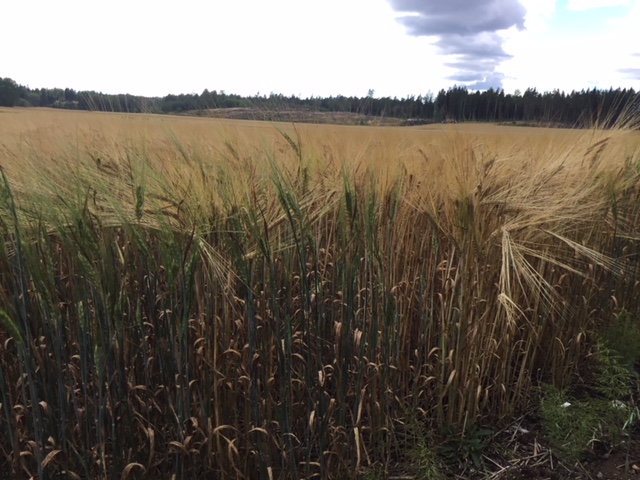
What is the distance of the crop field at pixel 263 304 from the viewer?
1.35 m

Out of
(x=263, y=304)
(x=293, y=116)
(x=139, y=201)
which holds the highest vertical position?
(x=293, y=116)

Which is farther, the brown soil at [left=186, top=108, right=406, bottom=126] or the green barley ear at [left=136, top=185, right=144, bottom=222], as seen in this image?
the brown soil at [left=186, top=108, right=406, bottom=126]

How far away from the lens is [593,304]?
2.51 metres

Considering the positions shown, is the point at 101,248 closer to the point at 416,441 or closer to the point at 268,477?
the point at 268,477

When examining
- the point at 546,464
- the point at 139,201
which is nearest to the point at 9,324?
the point at 139,201

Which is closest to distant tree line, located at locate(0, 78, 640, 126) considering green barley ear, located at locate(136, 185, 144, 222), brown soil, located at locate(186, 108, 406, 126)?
brown soil, located at locate(186, 108, 406, 126)

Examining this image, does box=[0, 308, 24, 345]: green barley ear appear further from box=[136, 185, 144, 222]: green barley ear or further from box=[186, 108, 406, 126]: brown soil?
box=[186, 108, 406, 126]: brown soil

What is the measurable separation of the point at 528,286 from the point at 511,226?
596mm

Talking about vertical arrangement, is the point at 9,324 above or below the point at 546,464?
above

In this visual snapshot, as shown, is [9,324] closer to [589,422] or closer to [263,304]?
[263,304]

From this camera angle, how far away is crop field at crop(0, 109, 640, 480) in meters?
1.35

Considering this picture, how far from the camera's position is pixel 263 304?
164cm

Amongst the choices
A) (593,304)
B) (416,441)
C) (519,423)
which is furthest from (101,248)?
(593,304)

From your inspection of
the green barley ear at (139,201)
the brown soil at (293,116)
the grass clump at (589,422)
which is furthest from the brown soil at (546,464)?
the brown soil at (293,116)
